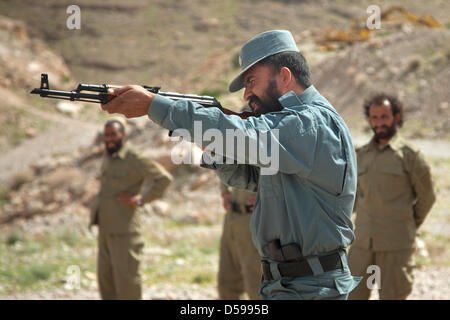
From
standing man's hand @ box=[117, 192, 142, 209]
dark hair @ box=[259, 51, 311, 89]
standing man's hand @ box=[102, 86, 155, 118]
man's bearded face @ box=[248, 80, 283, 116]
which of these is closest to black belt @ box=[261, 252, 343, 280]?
man's bearded face @ box=[248, 80, 283, 116]

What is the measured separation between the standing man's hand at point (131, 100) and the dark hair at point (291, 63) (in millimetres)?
577

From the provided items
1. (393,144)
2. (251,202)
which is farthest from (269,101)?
(251,202)

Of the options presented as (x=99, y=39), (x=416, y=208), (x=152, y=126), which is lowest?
(x=416, y=208)

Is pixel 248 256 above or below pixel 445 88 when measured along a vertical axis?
below

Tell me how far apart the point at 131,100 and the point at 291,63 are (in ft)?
2.44

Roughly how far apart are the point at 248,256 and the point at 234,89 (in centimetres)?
296

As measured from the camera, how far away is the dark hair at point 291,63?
8.84ft

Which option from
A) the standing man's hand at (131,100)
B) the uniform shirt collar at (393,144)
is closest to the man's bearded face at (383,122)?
the uniform shirt collar at (393,144)

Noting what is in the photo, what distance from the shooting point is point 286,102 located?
8.64ft

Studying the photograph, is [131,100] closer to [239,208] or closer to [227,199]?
[239,208]

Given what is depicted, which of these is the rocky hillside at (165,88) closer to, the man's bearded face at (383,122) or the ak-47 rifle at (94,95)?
the man's bearded face at (383,122)

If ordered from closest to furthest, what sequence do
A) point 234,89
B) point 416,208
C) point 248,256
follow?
point 234,89 < point 416,208 < point 248,256

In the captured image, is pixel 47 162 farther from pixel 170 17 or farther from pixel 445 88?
pixel 170 17
